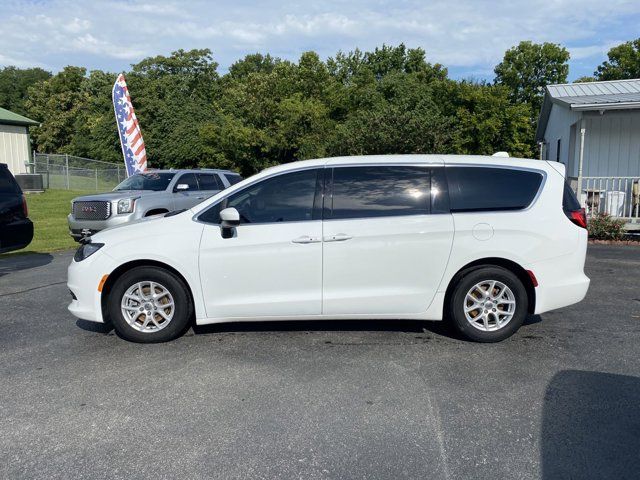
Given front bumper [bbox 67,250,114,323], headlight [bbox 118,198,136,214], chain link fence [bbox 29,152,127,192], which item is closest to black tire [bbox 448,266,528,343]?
front bumper [bbox 67,250,114,323]

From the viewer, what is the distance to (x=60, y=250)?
40.0ft

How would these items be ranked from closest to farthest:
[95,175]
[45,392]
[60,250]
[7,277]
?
[45,392] → [7,277] → [60,250] → [95,175]

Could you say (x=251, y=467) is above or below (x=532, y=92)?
below

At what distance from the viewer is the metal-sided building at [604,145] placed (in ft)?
43.0

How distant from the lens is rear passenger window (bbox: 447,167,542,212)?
5.19 metres

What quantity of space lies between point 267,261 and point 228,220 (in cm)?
52

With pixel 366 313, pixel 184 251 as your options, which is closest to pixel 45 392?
pixel 184 251

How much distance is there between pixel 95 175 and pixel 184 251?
27910mm

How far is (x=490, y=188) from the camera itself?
5.23 m

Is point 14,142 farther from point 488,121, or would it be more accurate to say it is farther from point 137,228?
point 488,121

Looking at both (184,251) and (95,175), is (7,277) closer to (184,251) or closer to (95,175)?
(184,251)

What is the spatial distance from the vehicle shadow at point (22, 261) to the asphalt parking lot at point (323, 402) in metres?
Result: 4.36

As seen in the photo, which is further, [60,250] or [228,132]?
[228,132]

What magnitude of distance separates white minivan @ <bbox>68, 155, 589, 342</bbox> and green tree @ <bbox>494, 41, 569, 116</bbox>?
Result: 47146mm
